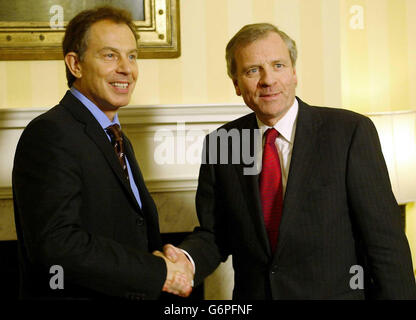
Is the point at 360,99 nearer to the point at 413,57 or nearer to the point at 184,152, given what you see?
the point at 413,57

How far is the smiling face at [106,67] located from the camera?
144 centimetres

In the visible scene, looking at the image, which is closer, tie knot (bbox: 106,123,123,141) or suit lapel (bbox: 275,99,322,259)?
suit lapel (bbox: 275,99,322,259)

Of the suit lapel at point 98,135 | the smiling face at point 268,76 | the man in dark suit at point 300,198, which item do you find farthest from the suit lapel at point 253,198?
the suit lapel at point 98,135

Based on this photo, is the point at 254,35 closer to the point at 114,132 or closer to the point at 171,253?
the point at 114,132

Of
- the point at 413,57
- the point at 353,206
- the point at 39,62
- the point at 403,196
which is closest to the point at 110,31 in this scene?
the point at 39,62

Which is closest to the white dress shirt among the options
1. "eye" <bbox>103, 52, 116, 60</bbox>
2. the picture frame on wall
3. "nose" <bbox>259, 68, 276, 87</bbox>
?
"nose" <bbox>259, 68, 276, 87</bbox>

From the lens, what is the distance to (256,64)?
4.83 ft

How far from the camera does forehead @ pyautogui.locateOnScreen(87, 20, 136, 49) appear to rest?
1438 millimetres

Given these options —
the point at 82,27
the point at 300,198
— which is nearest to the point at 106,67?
the point at 82,27

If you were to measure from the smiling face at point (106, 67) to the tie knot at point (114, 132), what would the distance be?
0.19ft

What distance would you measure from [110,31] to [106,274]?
0.72 metres

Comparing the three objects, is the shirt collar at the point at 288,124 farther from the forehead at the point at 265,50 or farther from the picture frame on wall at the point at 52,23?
the picture frame on wall at the point at 52,23

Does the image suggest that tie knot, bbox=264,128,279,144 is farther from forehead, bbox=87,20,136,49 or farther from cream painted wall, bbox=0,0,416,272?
cream painted wall, bbox=0,0,416,272

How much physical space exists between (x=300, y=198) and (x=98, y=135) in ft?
2.01
